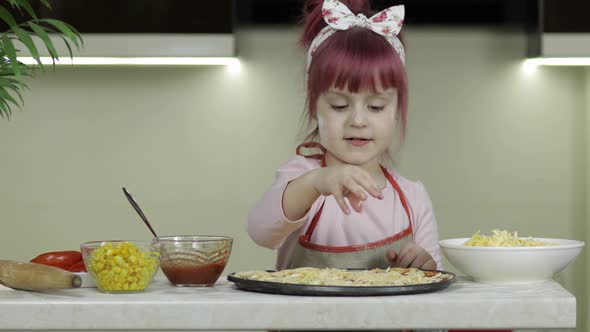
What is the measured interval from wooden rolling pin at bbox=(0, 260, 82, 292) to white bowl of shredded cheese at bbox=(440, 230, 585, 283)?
589mm

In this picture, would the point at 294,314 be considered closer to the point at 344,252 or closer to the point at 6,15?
the point at 344,252

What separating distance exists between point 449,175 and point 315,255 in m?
1.80

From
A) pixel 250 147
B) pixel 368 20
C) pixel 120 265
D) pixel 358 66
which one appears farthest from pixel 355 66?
pixel 250 147

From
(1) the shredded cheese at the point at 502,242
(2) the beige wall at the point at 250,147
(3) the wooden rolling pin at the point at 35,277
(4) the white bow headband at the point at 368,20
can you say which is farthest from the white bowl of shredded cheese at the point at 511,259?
(2) the beige wall at the point at 250,147

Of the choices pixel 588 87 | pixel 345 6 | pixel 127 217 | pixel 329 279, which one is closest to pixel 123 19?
pixel 127 217

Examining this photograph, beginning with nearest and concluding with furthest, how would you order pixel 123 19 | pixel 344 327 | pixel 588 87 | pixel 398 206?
pixel 344 327 → pixel 398 206 → pixel 123 19 → pixel 588 87

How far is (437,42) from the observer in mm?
3369

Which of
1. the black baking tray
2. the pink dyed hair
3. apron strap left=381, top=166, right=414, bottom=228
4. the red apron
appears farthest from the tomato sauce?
apron strap left=381, top=166, right=414, bottom=228

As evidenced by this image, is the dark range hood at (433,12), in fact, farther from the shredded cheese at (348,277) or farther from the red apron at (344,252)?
the shredded cheese at (348,277)

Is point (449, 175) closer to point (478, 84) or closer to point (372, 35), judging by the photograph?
point (478, 84)

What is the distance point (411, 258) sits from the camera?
5.14ft

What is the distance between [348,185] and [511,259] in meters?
0.31

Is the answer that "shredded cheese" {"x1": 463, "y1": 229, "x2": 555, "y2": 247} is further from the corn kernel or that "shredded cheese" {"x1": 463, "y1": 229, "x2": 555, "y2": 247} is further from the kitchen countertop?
the corn kernel

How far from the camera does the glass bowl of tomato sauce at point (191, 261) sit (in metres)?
1.34
